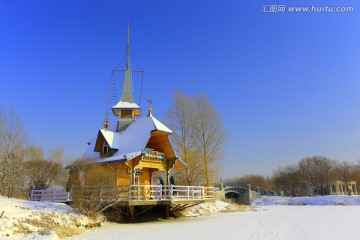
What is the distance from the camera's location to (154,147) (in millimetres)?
24172

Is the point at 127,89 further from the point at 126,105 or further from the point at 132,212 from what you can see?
the point at 132,212

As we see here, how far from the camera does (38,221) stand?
13.9 m

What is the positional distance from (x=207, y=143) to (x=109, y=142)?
13470mm

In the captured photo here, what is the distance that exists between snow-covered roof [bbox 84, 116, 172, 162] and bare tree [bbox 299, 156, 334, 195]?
54.6 metres

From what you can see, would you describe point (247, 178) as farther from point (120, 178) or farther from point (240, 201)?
point (120, 178)

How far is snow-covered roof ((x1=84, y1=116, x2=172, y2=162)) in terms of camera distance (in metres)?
21.5

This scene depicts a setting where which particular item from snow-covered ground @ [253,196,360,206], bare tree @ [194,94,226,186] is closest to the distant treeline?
snow-covered ground @ [253,196,360,206]

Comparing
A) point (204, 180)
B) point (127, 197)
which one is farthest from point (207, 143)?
point (127, 197)

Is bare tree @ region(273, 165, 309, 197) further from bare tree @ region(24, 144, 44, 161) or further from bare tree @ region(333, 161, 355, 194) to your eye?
bare tree @ region(24, 144, 44, 161)

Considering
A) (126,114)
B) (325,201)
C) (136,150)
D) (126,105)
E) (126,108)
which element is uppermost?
(126,105)

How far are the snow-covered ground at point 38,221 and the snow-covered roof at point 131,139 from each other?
18.4 ft

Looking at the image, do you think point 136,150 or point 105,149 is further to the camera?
point 105,149

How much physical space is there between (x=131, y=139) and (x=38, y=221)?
10357 millimetres

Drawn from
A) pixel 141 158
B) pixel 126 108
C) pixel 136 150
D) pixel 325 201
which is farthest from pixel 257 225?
pixel 325 201
